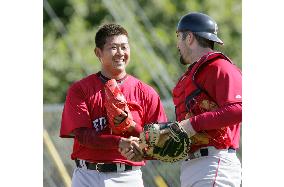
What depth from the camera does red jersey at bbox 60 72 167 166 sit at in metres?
3.45

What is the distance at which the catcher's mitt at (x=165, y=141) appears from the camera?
3.15 metres

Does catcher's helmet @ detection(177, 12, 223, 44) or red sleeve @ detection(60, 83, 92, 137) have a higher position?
catcher's helmet @ detection(177, 12, 223, 44)

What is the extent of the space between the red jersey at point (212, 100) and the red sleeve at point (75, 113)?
0.47m

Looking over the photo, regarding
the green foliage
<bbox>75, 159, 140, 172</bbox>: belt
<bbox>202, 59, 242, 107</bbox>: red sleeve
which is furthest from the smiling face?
the green foliage

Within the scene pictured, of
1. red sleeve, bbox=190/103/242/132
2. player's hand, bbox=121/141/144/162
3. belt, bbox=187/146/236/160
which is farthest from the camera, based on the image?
player's hand, bbox=121/141/144/162

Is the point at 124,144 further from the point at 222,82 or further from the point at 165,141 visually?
the point at 222,82

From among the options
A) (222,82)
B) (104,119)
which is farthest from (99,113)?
(222,82)

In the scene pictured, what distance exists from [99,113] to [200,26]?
0.65 metres

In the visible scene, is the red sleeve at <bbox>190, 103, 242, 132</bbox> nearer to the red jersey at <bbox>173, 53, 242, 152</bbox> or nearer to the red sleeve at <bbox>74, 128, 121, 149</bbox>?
the red jersey at <bbox>173, 53, 242, 152</bbox>

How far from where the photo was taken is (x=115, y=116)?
3410mm

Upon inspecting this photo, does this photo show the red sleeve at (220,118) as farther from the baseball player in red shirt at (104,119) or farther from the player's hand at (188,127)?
the baseball player in red shirt at (104,119)
